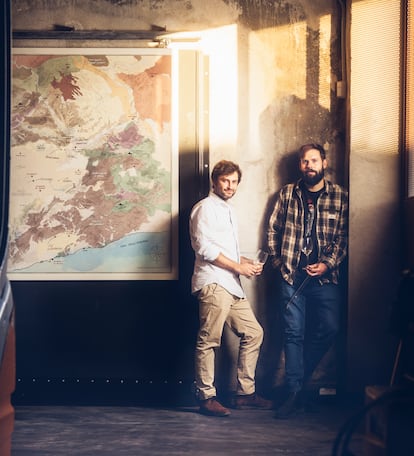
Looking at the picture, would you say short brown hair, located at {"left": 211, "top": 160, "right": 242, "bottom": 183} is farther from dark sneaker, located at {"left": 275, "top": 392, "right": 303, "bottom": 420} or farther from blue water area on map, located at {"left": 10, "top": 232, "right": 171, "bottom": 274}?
dark sneaker, located at {"left": 275, "top": 392, "right": 303, "bottom": 420}

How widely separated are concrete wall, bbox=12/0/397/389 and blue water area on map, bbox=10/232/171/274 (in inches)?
27.8

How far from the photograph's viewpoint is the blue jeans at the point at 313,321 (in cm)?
579

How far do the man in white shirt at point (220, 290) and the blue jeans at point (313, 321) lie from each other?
0.85ft

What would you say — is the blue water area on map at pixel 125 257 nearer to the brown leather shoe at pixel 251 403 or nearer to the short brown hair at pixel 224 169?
the short brown hair at pixel 224 169

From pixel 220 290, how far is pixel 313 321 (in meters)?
0.87

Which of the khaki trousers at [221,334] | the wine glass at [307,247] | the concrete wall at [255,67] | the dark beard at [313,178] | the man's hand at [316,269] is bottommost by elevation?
the khaki trousers at [221,334]

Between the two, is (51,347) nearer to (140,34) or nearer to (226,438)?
(226,438)

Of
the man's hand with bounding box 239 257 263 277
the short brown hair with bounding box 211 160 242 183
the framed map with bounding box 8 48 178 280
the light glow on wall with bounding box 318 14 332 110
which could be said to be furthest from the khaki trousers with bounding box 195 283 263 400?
the light glow on wall with bounding box 318 14 332 110

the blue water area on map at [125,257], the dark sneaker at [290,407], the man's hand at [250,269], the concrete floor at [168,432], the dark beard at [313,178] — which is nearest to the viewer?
the concrete floor at [168,432]

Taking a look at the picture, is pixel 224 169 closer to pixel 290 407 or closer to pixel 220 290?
pixel 220 290

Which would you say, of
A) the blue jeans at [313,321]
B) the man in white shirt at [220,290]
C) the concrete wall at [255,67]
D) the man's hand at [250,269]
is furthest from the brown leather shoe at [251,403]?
the man's hand at [250,269]

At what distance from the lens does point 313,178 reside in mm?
5883

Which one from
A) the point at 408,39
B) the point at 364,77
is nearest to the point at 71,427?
the point at 364,77

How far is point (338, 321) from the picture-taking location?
591 cm
